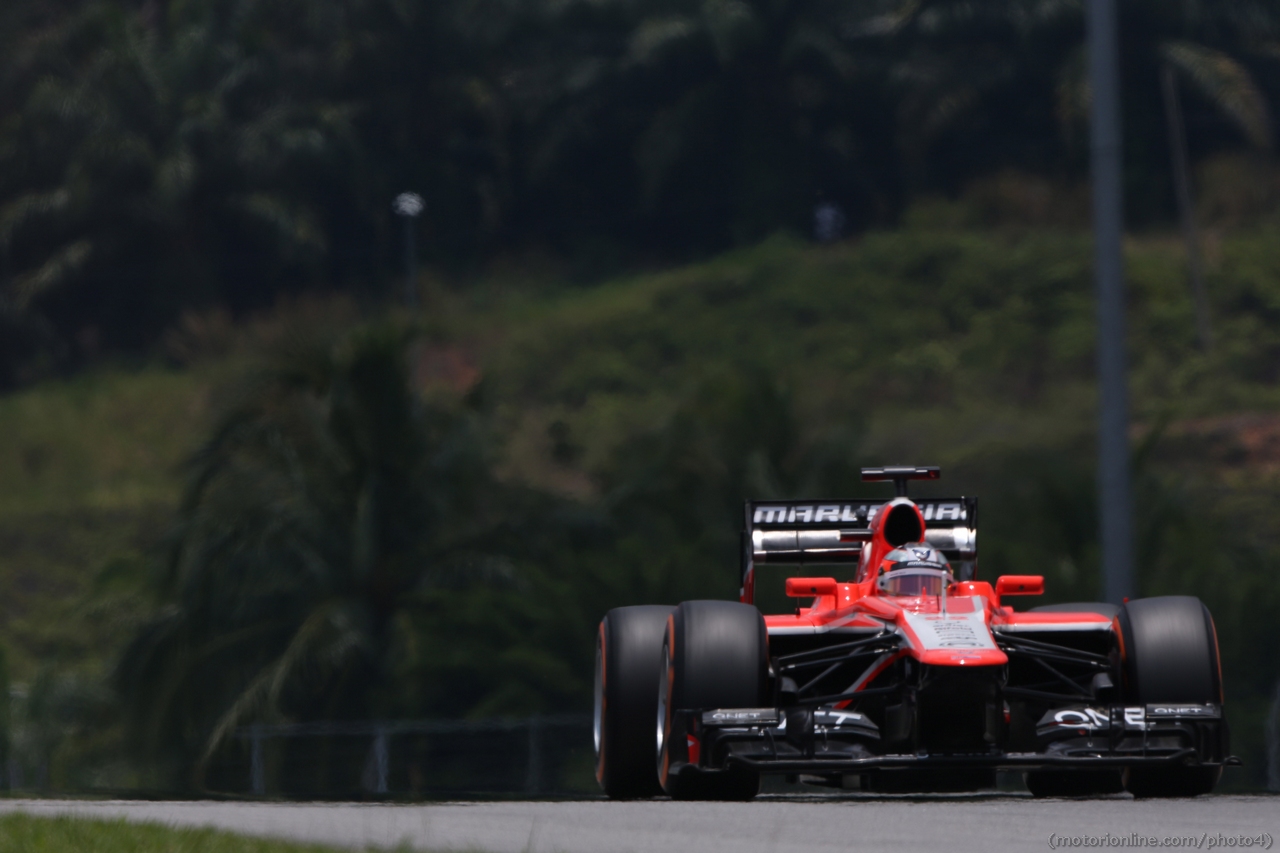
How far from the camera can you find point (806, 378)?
148ft

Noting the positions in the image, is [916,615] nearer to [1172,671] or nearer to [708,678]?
[708,678]

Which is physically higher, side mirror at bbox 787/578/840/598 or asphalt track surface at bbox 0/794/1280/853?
side mirror at bbox 787/578/840/598

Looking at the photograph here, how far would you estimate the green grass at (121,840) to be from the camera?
256 inches

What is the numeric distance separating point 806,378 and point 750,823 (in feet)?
126

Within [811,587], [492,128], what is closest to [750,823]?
[811,587]

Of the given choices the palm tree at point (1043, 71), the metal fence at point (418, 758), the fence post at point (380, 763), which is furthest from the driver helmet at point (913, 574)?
the palm tree at point (1043, 71)

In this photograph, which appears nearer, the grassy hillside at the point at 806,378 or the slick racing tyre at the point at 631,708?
the slick racing tyre at the point at 631,708

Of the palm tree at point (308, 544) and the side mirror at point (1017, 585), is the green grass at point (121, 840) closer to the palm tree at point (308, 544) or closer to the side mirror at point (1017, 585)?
the side mirror at point (1017, 585)

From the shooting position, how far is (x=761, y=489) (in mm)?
21062

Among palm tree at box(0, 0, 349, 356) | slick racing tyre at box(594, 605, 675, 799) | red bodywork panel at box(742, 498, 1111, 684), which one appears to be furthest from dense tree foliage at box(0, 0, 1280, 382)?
slick racing tyre at box(594, 605, 675, 799)

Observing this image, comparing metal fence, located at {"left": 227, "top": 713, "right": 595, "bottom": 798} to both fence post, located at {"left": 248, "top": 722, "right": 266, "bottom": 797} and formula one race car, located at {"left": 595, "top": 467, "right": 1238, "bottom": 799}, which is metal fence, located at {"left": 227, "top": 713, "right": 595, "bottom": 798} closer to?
fence post, located at {"left": 248, "top": 722, "right": 266, "bottom": 797}

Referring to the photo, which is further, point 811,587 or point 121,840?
point 811,587

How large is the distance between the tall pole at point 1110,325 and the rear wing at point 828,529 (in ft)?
4.55

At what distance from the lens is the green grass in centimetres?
650
